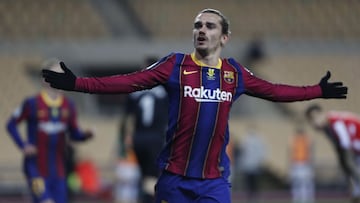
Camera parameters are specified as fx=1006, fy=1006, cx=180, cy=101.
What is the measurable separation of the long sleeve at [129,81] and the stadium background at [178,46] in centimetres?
1811

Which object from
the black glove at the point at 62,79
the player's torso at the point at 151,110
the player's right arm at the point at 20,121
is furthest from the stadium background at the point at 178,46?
the black glove at the point at 62,79

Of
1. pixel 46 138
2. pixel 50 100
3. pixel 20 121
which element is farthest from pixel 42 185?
pixel 50 100

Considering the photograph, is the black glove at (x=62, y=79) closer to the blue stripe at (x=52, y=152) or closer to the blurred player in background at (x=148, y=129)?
the blue stripe at (x=52, y=152)

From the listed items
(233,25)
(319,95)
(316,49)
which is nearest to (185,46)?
(233,25)

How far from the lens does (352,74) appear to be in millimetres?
26641

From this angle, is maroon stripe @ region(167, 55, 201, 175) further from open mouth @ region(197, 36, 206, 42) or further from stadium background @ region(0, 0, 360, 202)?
stadium background @ region(0, 0, 360, 202)

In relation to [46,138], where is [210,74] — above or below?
above

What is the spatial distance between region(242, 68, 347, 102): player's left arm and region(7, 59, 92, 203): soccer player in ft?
13.0

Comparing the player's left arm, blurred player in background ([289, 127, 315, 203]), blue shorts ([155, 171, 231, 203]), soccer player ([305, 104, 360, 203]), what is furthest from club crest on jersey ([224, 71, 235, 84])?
blurred player in background ([289, 127, 315, 203])

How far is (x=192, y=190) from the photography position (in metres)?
7.06

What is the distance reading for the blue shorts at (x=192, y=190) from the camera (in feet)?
23.1

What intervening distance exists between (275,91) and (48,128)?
14.2 feet

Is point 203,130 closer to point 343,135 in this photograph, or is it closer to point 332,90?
point 332,90

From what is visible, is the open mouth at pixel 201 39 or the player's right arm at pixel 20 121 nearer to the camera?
the open mouth at pixel 201 39
